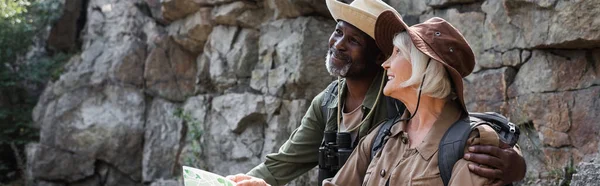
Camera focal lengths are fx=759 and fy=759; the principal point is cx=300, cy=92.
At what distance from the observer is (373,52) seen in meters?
3.48

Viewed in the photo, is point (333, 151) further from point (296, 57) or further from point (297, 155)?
point (296, 57)

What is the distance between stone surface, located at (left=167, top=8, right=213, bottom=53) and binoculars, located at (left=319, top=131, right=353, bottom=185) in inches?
210

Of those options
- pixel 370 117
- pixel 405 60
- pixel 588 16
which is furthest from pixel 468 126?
pixel 588 16

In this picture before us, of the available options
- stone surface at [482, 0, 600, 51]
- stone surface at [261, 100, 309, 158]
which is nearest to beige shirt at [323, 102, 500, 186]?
stone surface at [482, 0, 600, 51]

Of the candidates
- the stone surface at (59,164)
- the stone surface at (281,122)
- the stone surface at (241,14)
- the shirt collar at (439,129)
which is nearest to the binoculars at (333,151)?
the shirt collar at (439,129)

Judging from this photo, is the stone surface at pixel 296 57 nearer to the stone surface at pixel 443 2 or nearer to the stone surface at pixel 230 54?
the stone surface at pixel 230 54

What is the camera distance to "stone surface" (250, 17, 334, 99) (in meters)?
7.32

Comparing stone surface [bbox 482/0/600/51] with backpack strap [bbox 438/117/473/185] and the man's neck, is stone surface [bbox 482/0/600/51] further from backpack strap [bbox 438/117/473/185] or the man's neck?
backpack strap [bbox 438/117/473/185]

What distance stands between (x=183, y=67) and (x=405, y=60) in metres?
7.27

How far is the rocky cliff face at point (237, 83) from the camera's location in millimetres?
5352

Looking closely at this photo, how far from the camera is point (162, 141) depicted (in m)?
9.58

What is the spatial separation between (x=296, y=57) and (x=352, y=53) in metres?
3.94

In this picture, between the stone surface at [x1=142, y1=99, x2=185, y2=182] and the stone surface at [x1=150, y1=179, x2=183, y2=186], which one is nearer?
the stone surface at [x1=150, y1=179, x2=183, y2=186]

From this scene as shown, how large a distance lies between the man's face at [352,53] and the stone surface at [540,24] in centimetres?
224
